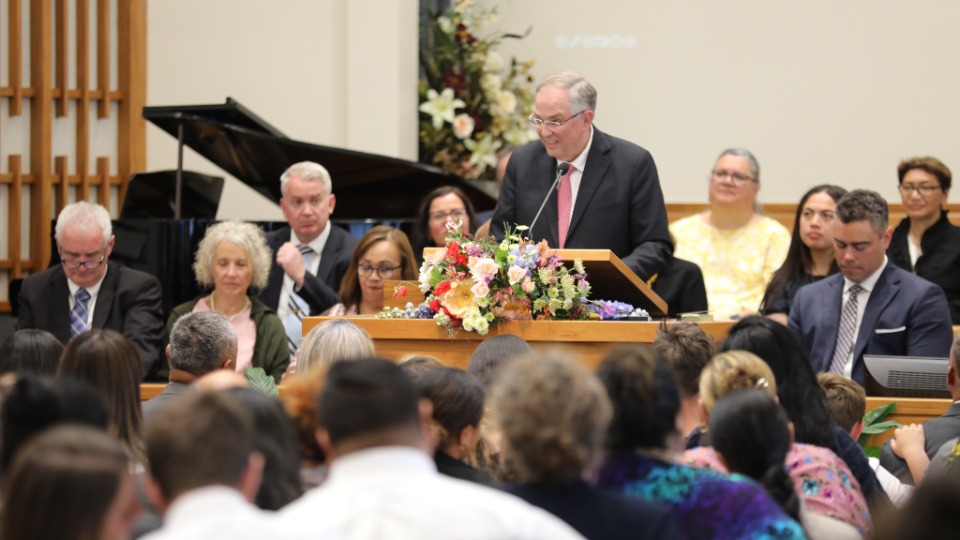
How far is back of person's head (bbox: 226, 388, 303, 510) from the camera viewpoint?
230 centimetres

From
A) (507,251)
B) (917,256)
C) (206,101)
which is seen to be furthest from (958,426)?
(206,101)

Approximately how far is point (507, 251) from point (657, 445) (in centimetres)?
188

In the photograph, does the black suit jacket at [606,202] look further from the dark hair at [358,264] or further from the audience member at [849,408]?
the audience member at [849,408]

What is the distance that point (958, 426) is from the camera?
3.62 metres

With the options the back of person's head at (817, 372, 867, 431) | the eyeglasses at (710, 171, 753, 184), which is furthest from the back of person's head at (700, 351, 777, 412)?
the eyeglasses at (710, 171, 753, 184)

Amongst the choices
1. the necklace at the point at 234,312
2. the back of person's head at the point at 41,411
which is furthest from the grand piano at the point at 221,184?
the back of person's head at the point at 41,411

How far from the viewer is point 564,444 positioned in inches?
78.7

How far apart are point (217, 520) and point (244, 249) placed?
4005 mm

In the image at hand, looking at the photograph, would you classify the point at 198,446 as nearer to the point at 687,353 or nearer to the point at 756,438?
the point at 756,438

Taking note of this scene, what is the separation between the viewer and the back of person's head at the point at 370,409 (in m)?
1.97

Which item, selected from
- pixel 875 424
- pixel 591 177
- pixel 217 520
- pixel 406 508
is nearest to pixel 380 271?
pixel 591 177

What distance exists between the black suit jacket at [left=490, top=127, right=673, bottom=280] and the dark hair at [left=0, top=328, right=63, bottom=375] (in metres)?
1.68

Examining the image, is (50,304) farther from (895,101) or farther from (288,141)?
(895,101)

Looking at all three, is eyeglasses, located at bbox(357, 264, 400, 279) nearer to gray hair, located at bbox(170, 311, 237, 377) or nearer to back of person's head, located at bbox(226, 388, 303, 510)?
gray hair, located at bbox(170, 311, 237, 377)
